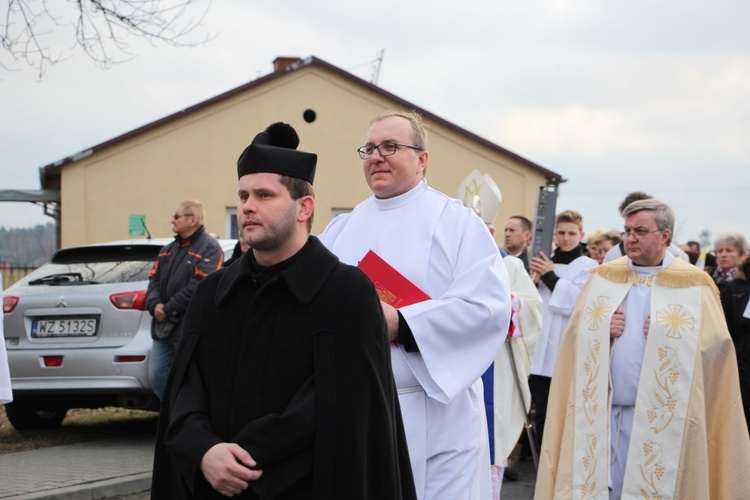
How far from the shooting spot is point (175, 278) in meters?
8.27

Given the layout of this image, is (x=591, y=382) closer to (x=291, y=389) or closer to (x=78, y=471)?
(x=291, y=389)

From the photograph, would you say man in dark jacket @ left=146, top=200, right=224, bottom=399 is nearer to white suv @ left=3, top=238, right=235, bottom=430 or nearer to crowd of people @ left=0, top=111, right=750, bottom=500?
white suv @ left=3, top=238, right=235, bottom=430

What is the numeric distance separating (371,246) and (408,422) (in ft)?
2.61

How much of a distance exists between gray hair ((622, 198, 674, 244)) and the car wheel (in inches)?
233

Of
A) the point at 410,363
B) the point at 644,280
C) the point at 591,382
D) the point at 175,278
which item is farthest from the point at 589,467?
the point at 175,278

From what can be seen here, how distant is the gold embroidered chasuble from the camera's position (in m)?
5.61

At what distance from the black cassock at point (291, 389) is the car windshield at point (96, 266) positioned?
19.2 ft

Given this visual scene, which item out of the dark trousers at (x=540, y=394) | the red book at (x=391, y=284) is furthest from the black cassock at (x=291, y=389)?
the dark trousers at (x=540, y=394)

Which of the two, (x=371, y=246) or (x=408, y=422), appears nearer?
(x=408, y=422)

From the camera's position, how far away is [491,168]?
2330cm

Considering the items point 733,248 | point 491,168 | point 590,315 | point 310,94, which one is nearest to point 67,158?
point 310,94

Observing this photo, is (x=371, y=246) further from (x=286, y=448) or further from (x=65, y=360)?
(x=65, y=360)

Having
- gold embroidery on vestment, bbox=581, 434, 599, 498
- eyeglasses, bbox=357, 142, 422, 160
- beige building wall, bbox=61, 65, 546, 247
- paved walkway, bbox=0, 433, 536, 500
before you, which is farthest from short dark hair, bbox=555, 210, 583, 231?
beige building wall, bbox=61, 65, 546, 247

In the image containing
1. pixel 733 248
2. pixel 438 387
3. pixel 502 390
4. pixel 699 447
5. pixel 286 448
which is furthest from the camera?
pixel 733 248
